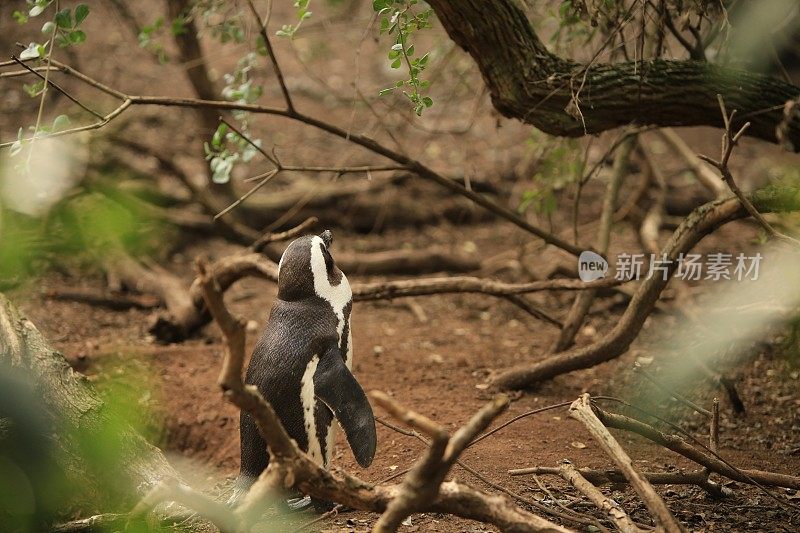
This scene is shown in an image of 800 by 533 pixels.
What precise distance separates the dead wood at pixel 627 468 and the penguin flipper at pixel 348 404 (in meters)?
0.71

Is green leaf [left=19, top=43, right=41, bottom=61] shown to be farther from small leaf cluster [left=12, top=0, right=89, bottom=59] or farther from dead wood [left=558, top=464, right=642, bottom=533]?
dead wood [left=558, top=464, right=642, bottom=533]

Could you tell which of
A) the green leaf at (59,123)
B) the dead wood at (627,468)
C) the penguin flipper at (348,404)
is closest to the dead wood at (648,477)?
the dead wood at (627,468)

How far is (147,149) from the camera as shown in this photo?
6.05m

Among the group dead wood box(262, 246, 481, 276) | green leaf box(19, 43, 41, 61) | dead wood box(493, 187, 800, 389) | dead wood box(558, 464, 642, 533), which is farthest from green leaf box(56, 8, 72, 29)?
dead wood box(262, 246, 481, 276)

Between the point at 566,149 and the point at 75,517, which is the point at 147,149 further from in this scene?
the point at 75,517

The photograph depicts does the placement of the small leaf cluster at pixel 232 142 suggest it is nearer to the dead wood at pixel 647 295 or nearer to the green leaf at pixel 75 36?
the green leaf at pixel 75 36

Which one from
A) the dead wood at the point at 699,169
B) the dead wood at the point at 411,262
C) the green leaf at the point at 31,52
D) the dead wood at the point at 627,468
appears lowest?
the dead wood at the point at 627,468

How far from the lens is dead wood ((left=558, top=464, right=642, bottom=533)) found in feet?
7.90

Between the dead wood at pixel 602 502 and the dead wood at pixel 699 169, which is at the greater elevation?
the dead wood at pixel 699 169

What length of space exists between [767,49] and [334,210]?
3.76 metres

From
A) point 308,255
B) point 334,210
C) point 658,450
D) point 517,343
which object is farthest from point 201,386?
point 334,210

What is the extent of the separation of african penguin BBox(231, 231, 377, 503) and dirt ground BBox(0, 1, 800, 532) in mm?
286

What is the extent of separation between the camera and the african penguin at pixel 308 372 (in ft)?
9.45

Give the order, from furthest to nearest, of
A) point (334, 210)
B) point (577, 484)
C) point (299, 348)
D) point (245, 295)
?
point (334, 210) → point (245, 295) → point (299, 348) → point (577, 484)
